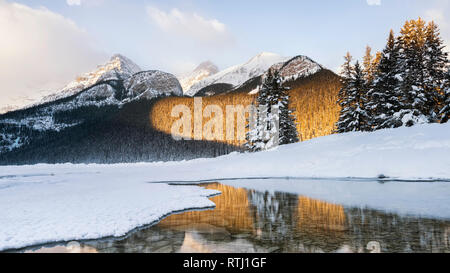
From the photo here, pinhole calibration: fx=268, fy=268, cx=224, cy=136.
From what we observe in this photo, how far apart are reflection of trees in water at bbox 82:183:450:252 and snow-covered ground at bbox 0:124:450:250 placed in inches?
52.3

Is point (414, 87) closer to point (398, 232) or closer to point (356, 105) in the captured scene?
point (356, 105)

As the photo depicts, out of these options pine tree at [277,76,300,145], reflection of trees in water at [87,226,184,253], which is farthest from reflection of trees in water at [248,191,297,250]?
pine tree at [277,76,300,145]

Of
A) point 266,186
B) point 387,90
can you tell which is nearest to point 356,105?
point 387,90

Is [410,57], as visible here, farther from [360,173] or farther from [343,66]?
[360,173]

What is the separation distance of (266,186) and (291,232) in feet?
40.2

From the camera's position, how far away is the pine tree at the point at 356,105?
113ft

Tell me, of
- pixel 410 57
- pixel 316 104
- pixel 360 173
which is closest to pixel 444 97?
pixel 410 57

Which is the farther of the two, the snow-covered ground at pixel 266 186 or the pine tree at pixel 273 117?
the pine tree at pixel 273 117

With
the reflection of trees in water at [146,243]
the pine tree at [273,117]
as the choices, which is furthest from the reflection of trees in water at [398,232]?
the pine tree at [273,117]

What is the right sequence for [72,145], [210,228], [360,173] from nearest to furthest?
[210,228] → [360,173] → [72,145]

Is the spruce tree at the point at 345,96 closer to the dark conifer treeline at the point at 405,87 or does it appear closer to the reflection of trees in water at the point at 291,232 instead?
the dark conifer treeline at the point at 405,87

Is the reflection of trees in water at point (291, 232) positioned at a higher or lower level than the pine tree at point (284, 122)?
lower

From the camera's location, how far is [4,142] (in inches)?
6772

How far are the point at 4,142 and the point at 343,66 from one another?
683 feet
